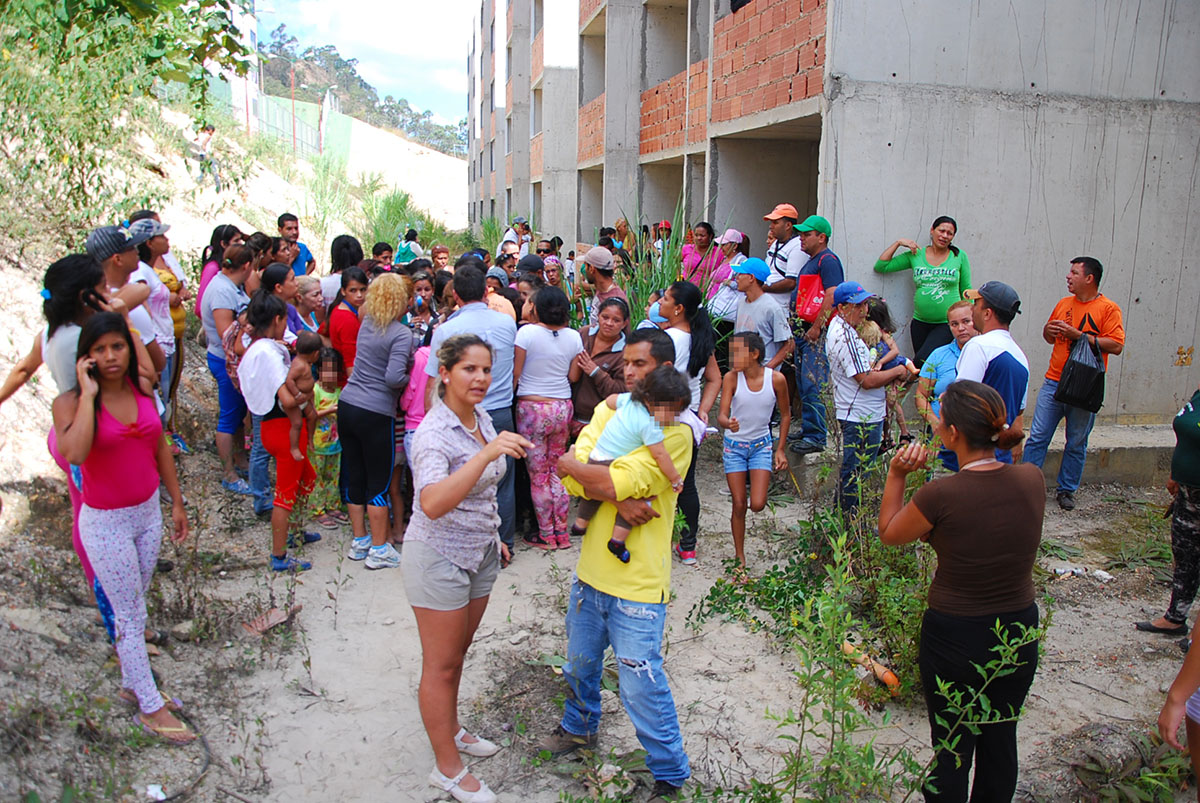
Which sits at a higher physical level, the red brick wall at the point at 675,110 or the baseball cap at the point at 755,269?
the red brick wall at the point at 675,110

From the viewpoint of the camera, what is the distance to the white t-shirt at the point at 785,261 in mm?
Answer: 7211

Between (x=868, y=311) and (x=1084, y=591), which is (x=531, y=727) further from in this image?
(x=1084, y=591)

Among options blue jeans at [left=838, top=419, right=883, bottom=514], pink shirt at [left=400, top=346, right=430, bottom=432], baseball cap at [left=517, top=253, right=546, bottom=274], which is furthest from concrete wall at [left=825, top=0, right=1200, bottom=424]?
pink shirt at [left=400, top=346, right=430, bottom=432]

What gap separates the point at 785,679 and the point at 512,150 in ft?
77.1

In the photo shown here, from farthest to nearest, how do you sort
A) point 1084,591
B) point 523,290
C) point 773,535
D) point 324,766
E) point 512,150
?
point 512,150
point 523,290
point 773,535
point 1084,591
point 324,766

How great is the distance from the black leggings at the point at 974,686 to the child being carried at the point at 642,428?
1024mm

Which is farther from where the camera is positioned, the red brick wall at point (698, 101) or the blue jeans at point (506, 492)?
the red brick wall at point (698, 101)

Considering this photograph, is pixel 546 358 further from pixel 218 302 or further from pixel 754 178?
pixel 754 178

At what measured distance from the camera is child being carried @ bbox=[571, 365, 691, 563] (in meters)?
3.03

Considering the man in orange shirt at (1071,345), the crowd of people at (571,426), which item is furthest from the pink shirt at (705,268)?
the man in orange shirt at (1071,345)

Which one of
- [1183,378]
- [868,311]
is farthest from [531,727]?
[1183,378]

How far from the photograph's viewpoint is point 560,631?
14.9 feet

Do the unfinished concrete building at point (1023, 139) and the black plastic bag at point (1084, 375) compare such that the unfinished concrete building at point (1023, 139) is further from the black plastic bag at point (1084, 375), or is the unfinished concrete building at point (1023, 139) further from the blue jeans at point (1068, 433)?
the black plastic bag at point (1084, 375)

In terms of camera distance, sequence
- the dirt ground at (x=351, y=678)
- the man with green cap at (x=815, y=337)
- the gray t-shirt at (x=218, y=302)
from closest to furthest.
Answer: the dirt ground at (x=351, y=678), the gray t-shirt at (x=218, y=302), the man with green cap at (x=815, y=337)
